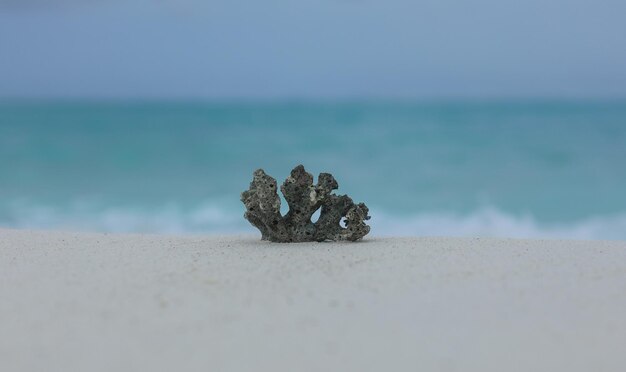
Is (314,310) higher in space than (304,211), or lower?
lower

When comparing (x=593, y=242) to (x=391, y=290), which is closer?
(x=391, y=290)

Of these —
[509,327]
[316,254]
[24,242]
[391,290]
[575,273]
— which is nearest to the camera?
[509,327]

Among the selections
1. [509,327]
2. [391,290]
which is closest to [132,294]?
[391,290]

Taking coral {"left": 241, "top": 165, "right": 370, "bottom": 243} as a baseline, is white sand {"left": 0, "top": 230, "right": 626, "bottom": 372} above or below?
below

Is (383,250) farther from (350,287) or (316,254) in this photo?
(350,287)

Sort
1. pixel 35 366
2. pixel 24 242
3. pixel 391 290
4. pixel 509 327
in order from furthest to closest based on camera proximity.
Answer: pixel 24 242 → pixel 391 290 → pixel 509 327 → pixel 35 366
